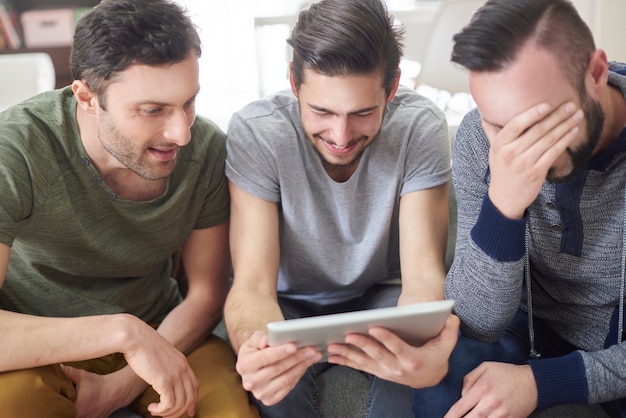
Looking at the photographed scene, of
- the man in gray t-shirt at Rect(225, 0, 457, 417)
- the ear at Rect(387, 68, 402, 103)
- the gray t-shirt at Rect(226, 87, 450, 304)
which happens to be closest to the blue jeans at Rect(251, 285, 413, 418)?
the man in gray t-shirt at Rect(225, 0, 457, 417)

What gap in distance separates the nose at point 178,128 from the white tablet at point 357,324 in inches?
20.2

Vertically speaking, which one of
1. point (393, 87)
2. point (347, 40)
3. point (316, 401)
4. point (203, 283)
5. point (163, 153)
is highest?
point (347, 40)

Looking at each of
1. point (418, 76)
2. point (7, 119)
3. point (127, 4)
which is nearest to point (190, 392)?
point (7, 119)

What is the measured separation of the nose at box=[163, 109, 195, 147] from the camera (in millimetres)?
1446

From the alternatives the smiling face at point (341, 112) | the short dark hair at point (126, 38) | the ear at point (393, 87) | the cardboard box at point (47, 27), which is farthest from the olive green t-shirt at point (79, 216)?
the cardboard box at point (47, 27)

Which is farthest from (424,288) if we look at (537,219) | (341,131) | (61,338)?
(61,338)

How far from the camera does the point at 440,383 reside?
1.37m

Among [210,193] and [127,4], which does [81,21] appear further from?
[210,193]

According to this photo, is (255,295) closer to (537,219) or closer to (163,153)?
(163,153)

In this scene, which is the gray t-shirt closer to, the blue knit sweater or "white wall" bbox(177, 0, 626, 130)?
the blue knit sweater

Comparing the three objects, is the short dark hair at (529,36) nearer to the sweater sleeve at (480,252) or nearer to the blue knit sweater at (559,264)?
the blue knit sweater at (559,264)

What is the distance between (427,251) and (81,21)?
0.88 meters

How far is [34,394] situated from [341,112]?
2.64 ft

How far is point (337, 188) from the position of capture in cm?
160
